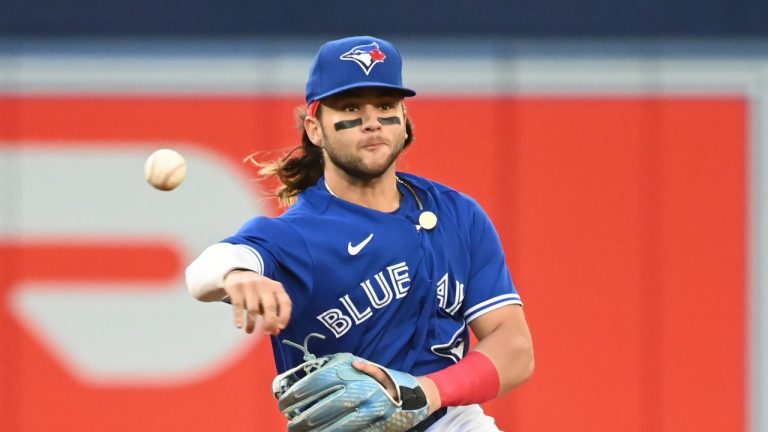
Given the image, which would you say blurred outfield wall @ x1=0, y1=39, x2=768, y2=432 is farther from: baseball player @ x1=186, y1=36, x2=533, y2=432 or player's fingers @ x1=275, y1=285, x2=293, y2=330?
player's fingers @ x1=275, y1=285, x2=293, y2=330

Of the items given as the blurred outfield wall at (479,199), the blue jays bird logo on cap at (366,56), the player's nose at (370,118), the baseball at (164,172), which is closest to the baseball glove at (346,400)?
the player's nose at (370,118)

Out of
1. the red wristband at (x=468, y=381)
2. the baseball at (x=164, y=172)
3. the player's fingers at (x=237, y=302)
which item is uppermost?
the baseball at (x=164, y=172)

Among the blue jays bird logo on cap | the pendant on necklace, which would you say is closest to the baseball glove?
the pendant on necklace

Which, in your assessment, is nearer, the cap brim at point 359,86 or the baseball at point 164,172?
the cap brim at point 359,86

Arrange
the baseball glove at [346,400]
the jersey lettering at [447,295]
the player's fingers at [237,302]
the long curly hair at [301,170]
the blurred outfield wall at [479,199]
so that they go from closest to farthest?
the player's fingers at [237,302] → the baseball glove at [346,400] → the jersey lettering at [447,295] → the long curly hair at [301,170] → the blurred outfield wall at [479,199]

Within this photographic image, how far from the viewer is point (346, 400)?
8.86 ft

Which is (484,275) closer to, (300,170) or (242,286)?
(300,170)

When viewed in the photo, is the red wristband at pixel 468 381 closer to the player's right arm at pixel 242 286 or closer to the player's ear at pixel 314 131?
the player's right arm at pixel 242 286

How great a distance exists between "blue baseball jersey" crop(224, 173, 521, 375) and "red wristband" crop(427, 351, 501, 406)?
0.09 meters

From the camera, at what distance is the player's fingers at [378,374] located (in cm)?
274

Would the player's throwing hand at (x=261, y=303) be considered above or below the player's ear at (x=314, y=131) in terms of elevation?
below

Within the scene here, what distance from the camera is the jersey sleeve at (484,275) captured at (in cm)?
302

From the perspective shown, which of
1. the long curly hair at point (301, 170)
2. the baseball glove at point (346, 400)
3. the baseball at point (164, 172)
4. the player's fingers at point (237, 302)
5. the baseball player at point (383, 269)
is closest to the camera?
the player's fingers at point (237, 302)

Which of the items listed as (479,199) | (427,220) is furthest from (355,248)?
(479,199)
